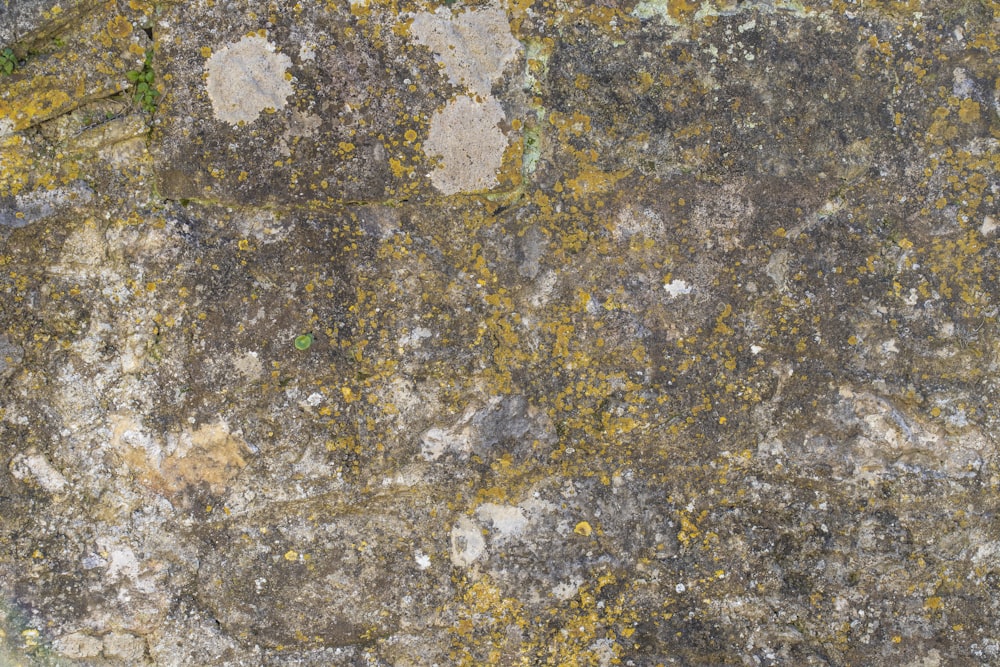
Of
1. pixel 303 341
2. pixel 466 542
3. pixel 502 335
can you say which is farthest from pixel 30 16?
pixel 466 542

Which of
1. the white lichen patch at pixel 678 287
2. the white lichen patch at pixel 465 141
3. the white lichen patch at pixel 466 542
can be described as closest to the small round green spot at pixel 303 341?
the white lichen patch at pixel 465 141

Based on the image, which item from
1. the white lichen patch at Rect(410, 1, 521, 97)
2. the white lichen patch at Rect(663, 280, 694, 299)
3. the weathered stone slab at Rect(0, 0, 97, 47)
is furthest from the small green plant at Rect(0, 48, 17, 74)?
the white lichen patch at Rect(663, 280, 694, 299)

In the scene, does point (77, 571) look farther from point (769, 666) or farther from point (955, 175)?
point (955, 175)

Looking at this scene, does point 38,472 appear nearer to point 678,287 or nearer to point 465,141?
point 465,141

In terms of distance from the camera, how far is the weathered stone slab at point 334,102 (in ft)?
7.61

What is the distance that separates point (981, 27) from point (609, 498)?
6.64 feet

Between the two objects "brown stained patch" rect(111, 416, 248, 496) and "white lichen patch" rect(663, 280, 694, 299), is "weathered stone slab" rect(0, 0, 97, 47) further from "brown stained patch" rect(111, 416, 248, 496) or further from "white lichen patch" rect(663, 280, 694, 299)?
"white lichen patch" rect(663, 280, 694, 299)

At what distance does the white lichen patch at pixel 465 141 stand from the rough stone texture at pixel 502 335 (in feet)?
0.04

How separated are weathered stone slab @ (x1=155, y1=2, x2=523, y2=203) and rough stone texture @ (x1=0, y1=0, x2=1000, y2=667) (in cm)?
1

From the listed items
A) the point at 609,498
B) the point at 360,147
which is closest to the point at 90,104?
the point at 360,147

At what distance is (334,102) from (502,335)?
96cm

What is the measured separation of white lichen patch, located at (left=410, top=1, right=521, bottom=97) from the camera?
2.35m

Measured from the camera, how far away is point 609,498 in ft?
8.13

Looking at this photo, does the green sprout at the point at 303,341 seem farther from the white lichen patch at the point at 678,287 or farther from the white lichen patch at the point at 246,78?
the white lichen patch at the point at 678,287
